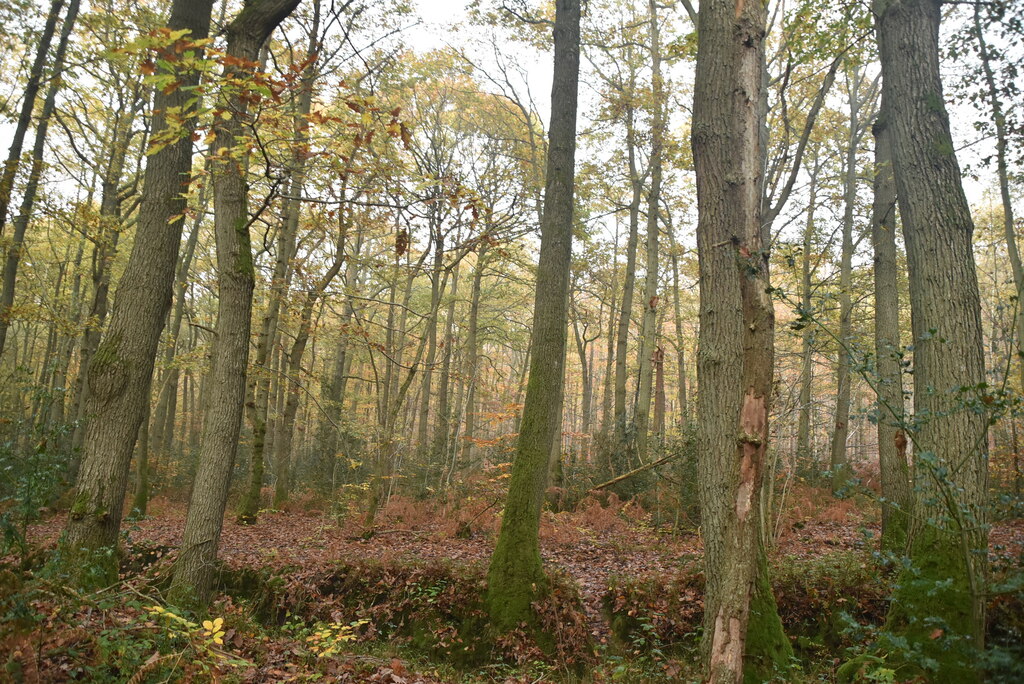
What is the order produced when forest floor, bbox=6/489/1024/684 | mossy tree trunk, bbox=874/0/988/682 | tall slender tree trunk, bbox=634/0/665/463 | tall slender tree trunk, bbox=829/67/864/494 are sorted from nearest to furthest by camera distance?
forest floor, bbox=6/489/1024/684 < mossy tree trunk, bbox=874/0/988/682 < tall slender tree trunk, bbox=634/0/665/463 < tall slender tree trunk, bbox=829/67/864/494

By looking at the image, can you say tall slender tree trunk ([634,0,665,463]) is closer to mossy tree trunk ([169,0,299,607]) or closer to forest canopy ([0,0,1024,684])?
forest canopy ([0,0,1024,684])

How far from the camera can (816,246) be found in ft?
56.8

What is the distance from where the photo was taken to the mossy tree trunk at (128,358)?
18.0 ft

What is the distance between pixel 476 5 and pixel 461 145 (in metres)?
6.11

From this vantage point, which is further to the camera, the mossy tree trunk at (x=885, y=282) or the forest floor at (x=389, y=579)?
the mossy tree trunk at (x=885, y=282)

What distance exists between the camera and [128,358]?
566cm

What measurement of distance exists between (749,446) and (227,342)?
533 centimetres

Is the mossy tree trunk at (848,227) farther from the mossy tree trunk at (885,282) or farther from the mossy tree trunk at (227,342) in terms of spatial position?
the mossy tree trunk at (227,342)

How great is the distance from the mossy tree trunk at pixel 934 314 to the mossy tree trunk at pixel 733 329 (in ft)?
4.55

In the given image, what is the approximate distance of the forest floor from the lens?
3.28 metres

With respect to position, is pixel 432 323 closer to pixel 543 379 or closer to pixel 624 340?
pixel 624 340

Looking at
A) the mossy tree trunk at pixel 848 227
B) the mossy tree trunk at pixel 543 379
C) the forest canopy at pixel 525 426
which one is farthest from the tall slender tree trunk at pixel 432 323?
the mossy tree trunk at pixel 848 227

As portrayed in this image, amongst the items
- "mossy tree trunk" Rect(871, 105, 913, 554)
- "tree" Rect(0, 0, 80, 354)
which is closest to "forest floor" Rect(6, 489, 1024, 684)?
"mossy tree trunk" Rect(871, 105, 913, 554)

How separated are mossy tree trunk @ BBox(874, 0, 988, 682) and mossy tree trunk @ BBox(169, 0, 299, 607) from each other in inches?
251
